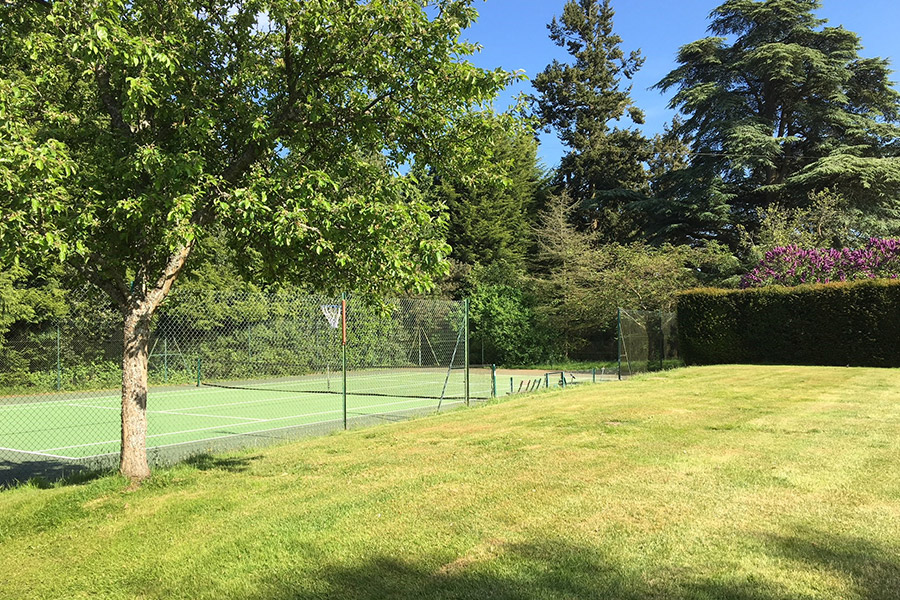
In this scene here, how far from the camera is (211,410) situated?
1633cm

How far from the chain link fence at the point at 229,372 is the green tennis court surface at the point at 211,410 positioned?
1.9 inches

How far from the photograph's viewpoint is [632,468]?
6555 mm

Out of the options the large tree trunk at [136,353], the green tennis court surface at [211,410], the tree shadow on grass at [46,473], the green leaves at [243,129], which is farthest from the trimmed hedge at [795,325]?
the large tree trunk at [136,353]

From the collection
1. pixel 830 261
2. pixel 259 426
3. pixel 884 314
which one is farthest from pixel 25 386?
pixel 830 261

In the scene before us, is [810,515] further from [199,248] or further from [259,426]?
[259,426]

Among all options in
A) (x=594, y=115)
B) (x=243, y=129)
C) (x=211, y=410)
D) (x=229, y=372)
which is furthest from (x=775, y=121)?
(x=243, y=129)

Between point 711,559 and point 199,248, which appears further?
point 199,248

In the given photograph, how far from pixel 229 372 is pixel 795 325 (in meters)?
20.3

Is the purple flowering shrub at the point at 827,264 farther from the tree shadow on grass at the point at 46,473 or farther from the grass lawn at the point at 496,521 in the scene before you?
the tree shadow on grass at the point at 46,473

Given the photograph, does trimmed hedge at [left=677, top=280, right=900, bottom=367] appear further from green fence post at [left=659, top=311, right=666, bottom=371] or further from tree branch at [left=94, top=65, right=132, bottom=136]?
tree branch at [left=94, top=65, right=132, bottom=136]

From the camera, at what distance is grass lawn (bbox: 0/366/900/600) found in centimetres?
382

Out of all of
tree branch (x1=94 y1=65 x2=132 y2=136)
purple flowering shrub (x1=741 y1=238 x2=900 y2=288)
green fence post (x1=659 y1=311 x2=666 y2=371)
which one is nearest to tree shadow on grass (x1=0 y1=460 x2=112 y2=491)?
tree branch (x1=94 y1=65 x2=132 y2=136)

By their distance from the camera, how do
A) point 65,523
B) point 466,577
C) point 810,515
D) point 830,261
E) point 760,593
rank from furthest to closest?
1. point 830,261
2. point 65,523
3. point 810,515
4. point 466,577
5. point 760,593

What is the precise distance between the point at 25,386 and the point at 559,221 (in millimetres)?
28087
